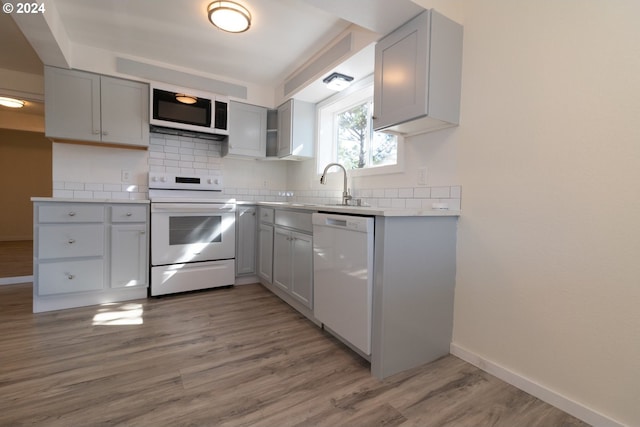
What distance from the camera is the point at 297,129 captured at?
3.32 metres

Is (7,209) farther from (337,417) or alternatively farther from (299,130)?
(337,417)

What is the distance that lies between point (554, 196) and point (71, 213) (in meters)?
3.42

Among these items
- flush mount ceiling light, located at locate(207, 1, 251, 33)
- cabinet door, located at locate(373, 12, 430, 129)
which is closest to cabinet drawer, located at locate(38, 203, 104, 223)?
flush mount ceiling light, located at locate(207, 1, 251, 33)

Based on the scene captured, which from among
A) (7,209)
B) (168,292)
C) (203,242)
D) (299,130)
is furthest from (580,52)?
(7,209)

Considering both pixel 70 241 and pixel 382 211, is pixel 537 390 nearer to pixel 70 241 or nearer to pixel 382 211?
pixel 382 211

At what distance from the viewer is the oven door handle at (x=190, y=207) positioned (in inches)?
106

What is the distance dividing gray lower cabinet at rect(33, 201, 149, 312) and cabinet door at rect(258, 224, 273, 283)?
3.58ft

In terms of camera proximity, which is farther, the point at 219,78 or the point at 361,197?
the point at 219,78

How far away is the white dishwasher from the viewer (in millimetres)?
1561

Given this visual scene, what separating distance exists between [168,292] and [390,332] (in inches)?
87.9

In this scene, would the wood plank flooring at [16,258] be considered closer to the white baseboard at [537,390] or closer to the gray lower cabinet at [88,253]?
the gray lower cabinet at [88,253]

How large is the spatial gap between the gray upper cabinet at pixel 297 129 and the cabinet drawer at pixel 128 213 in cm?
163

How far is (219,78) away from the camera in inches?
132

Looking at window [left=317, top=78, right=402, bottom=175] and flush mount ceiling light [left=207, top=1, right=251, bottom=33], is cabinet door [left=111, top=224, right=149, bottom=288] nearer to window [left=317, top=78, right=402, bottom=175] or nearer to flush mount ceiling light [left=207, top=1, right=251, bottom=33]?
flush mount ceiling light [left=207, top=1, right=251, bottom=33]
